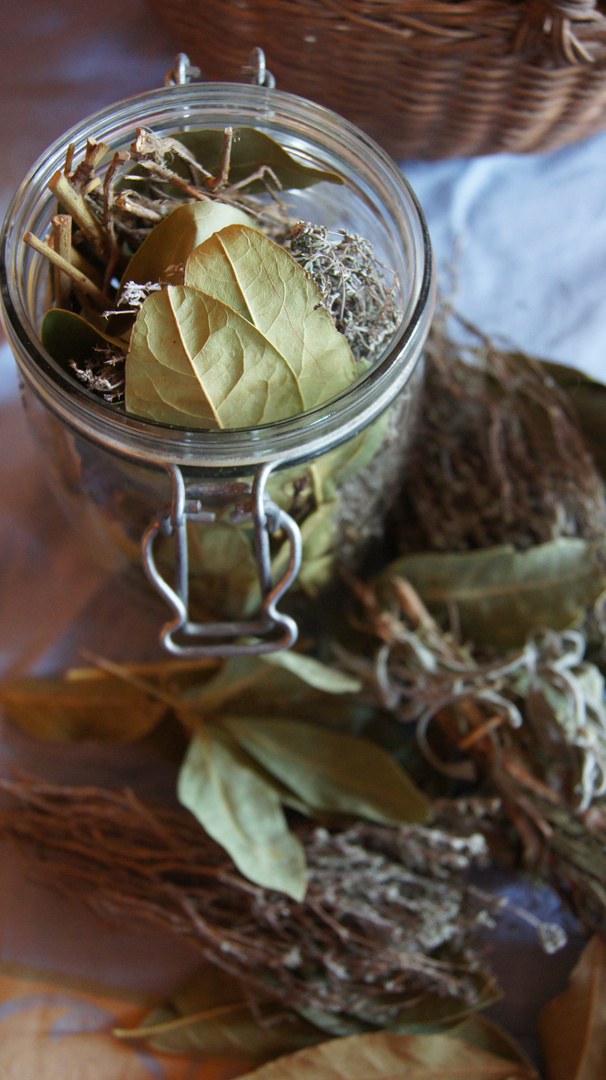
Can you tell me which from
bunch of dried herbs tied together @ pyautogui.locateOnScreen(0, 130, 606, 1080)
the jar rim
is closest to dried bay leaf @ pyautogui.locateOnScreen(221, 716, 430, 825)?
bunch of dried herbs tied together @ pyautogui.locateOnScreen(0, 130, 606, 1080)

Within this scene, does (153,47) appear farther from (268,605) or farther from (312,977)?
(312,977)

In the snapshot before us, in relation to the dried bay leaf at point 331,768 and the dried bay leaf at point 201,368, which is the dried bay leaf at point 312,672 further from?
the dried bay leaf at point 201,368

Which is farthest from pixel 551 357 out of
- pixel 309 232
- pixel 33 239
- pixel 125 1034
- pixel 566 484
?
pixel 125 1034

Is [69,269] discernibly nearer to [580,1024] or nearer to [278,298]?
[278,298]

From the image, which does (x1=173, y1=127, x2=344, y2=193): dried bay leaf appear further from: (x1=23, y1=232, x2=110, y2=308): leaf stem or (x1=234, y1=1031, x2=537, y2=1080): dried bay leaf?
(x1=234, y1=1031, x2=537, y2=1080): dried bay leaf

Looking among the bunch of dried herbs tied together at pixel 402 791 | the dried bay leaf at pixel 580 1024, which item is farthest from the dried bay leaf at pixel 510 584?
the dried bay leaf at pixel 580 1024

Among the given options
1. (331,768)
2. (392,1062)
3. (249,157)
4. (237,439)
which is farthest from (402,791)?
(249,157)
